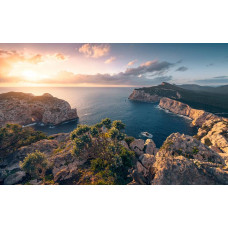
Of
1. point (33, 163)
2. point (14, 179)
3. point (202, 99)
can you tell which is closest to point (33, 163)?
point (33, 163)

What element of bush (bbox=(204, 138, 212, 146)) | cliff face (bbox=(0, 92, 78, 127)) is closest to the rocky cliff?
bush (bbox=(204, 138, 212, 146))

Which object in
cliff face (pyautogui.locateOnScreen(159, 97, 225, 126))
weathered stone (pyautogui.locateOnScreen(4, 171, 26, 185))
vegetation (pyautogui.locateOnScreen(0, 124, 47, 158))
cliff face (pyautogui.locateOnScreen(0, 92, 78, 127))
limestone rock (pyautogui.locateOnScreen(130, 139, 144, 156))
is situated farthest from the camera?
cliff face (pyautogui.locateOnScreen(159, 97, 225, 126))

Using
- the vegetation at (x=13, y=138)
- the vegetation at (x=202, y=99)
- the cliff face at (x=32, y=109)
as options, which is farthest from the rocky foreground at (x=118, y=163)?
the vegetation at (x=202, y=99)

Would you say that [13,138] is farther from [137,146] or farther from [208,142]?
[208,142]

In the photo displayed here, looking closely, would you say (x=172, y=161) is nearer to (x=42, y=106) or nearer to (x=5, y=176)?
(x=5, y=176)

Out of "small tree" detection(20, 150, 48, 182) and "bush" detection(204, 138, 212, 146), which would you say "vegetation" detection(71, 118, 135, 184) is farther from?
"bush" detection(204, 138, 212, 146)

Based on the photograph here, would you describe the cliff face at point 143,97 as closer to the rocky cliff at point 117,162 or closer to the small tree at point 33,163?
the rocky cliff at point 117,162
